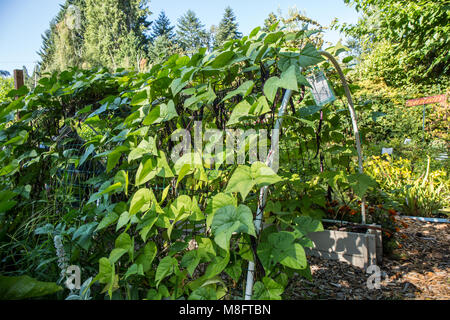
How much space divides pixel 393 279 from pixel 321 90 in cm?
148

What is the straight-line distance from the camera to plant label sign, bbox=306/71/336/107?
115 cm

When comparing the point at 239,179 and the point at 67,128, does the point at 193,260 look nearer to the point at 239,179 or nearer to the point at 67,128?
the point at 239,179

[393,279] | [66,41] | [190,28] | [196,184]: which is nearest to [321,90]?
[196,184]

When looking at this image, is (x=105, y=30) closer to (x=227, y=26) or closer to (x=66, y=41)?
(x=66, y=41)

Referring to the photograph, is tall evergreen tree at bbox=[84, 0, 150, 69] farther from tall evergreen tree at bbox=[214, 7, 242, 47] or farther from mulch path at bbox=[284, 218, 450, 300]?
mulch path at bbox=[284, 218, 450, 300]

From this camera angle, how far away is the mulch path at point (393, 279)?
1.63 m

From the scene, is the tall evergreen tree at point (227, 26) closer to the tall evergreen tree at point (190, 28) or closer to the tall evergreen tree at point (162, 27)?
the tall evergreen tree at point (190, 28)

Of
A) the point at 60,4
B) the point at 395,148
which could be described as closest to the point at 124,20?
the point at 60,4

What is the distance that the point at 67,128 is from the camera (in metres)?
1.60

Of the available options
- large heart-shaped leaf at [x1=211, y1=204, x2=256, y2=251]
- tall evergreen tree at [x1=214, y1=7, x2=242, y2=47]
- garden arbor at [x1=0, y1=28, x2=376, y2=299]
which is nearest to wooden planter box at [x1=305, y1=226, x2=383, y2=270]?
garden arbor at [x1=0, y1=28, x2=376, y2=299]

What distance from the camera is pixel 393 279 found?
182 cm

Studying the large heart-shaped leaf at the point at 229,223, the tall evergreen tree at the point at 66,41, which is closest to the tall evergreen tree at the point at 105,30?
the tall evergreen tree at the point at 66,41

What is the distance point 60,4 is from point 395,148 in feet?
141
